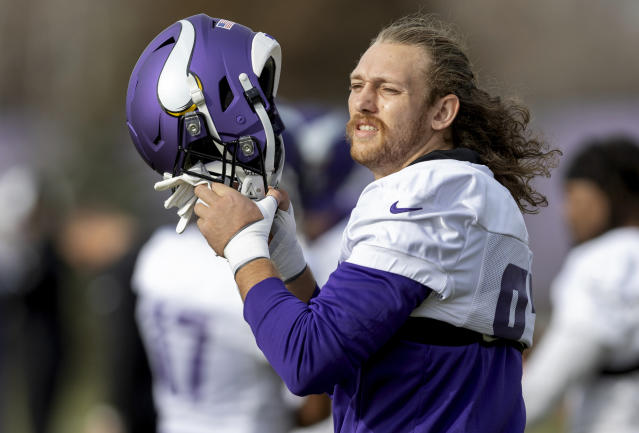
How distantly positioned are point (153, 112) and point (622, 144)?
3093 mm

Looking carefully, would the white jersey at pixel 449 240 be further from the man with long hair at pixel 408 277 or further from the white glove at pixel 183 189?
the white glove at pixel 183 189

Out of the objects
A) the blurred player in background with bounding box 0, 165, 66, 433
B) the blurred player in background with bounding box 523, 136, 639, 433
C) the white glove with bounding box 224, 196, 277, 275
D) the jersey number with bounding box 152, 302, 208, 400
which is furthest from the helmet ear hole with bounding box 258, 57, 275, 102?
the blurred player in background with bounding box 0, 165, 66, 433

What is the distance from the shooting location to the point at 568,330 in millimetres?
4250

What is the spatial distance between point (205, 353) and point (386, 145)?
63.3 inches

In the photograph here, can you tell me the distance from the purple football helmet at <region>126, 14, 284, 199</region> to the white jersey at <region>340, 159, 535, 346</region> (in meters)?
0.35

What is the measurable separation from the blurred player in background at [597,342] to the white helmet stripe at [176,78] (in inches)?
99.9

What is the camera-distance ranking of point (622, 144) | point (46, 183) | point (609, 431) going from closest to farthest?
point (609, 431) → point (622, 144) → point (46, 183)

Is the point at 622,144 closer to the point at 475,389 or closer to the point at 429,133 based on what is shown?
the point at 429,133

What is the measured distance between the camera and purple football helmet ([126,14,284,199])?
2.42 meters

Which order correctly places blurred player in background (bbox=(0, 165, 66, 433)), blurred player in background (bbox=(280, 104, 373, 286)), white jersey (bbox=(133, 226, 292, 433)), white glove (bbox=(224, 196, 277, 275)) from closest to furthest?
white glove (bbox=(224, 196, 277, 275))
white jersey (bbox=(133, 226, 292, 433))
blurred player in background (bbox=(280, 104, 373, 286))
blurred player in background (bbox=(0, 165, 66, 433))

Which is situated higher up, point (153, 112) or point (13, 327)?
point (153, 112)

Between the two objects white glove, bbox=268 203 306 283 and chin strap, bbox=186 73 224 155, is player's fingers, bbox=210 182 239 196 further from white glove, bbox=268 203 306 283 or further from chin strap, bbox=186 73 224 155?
white glove, bbox=268 203 306 283

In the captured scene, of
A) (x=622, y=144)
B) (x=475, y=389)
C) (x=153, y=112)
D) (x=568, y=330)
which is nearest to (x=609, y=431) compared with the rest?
(x=568, y=330)

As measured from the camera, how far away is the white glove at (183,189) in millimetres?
2418
